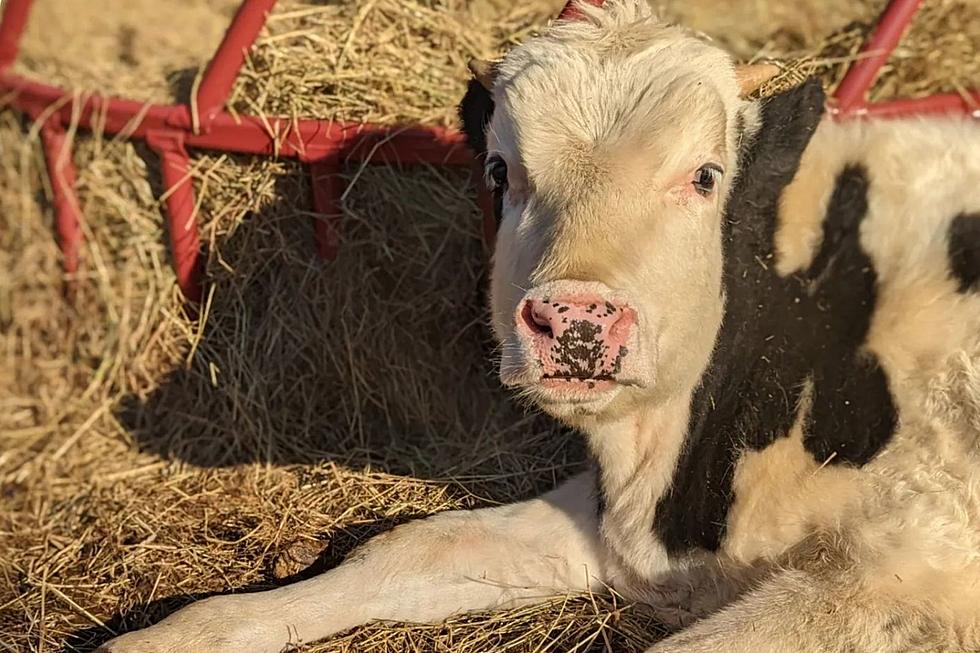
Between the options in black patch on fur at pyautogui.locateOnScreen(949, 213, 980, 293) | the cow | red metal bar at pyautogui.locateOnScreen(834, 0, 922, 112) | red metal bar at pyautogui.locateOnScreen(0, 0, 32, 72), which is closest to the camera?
the cow

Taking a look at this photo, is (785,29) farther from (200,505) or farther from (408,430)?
(200,505)

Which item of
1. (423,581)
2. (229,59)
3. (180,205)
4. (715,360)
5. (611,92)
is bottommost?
(423,581)

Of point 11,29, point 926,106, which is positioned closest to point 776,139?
point 926,106

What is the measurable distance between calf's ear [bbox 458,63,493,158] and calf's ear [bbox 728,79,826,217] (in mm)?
779

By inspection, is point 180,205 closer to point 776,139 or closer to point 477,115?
point 477,115

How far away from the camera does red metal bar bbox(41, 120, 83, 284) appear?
4852mm

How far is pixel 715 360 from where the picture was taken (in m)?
3.36

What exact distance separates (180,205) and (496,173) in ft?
6.03

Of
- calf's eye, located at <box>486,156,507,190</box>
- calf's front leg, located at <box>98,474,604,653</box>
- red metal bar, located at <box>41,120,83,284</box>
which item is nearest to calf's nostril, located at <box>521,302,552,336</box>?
calf's eye, located at <box>486,156,507,190</box>

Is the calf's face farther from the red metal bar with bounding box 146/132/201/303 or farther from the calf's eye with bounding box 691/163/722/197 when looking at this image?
the red metal bar with bounding box 146/132/201/303

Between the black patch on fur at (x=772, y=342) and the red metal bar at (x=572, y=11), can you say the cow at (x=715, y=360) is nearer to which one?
the black patch on fur at (x=772, y=342)

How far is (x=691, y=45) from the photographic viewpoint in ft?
10.8

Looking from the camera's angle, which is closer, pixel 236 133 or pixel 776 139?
pixel 776 139

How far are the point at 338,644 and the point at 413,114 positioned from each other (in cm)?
219
